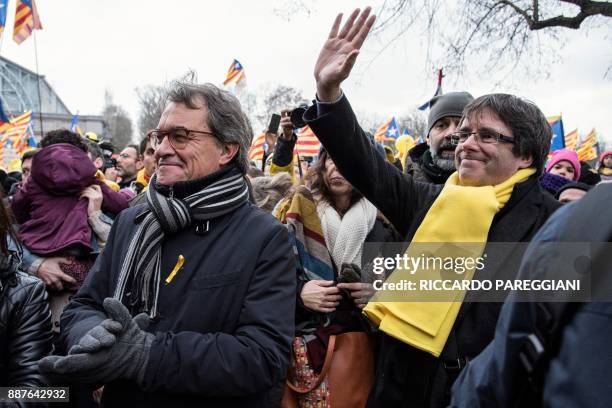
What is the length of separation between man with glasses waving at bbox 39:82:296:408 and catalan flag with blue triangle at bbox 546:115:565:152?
21.9 ft

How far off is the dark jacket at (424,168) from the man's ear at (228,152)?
1.37 m

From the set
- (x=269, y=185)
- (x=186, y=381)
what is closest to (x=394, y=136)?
(x=269, y=185)

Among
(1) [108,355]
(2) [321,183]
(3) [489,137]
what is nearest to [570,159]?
(2) [321,183]

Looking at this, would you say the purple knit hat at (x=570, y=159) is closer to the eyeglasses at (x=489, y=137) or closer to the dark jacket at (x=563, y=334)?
the eyeglasses at (x=489, y=137)

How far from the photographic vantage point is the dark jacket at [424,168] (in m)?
2.97

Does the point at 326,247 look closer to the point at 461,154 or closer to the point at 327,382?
the point at 327,382

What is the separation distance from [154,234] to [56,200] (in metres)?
1.49

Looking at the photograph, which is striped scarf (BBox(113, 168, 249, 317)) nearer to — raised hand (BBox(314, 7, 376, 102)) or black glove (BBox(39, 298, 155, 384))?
black glove (BBox(39, 298, 155, 384))

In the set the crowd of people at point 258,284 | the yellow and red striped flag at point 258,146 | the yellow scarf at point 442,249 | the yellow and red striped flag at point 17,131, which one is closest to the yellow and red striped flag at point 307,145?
the yellow and red striped flag at point 258,146

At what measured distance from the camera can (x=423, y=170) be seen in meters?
3.12

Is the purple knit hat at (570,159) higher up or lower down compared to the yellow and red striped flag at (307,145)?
higher up

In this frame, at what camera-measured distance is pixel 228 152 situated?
83.8 inches

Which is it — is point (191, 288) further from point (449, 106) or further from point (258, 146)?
point (258, 146)

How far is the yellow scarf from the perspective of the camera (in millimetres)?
1764
